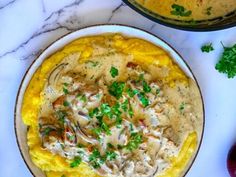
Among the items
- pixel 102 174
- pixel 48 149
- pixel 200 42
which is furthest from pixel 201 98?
pixel 48 149

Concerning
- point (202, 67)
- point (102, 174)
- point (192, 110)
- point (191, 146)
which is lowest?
point (102, 174)

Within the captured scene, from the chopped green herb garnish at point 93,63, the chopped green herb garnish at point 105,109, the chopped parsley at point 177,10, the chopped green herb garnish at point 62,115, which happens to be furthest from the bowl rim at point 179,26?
the chopped green herb garnish at point 62,115

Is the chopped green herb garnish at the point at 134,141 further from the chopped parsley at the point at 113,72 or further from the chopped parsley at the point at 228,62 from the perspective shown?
the chopped parsley at the point at 228,62

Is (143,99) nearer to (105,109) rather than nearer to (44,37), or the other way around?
(105,109)

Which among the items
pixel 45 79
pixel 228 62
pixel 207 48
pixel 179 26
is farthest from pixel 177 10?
pixel 45 79

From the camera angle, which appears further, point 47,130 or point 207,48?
point 207,48

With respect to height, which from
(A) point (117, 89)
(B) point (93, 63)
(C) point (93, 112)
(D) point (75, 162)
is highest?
(B) point (93, 63)

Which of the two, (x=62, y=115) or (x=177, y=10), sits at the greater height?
(x=177, y=10)

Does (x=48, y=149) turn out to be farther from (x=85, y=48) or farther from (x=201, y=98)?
(x=201, y=98)
